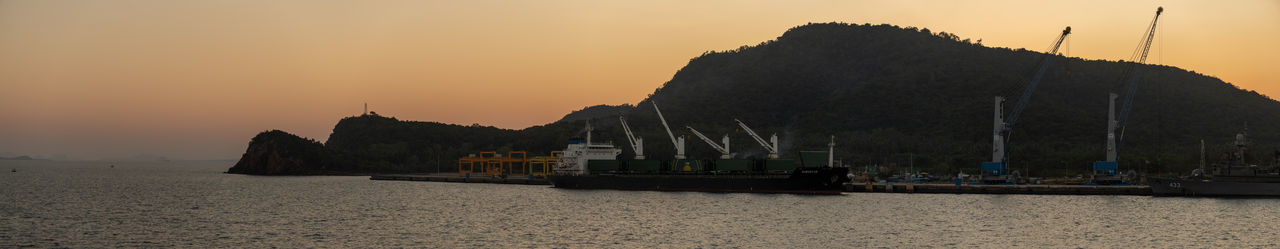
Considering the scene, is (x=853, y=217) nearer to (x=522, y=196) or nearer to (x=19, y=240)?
(x=522, y=196)

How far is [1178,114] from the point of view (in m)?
196

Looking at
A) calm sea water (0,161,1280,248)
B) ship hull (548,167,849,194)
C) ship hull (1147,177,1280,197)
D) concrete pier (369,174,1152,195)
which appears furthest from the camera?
concrete pier (369,174,1152,195)

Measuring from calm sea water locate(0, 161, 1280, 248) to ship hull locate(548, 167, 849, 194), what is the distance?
347cm

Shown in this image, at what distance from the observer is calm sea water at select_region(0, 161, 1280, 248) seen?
50062mm

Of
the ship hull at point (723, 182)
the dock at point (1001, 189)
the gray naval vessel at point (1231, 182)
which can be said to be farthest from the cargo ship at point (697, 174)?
the gray naval vessel at point (1231, 182)

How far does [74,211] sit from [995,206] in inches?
2929

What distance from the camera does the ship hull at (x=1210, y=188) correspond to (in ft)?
285

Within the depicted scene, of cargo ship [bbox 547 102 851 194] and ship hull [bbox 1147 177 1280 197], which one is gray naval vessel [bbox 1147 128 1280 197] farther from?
cargo ship [bbox 547 102 851 194]

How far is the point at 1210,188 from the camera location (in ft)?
294

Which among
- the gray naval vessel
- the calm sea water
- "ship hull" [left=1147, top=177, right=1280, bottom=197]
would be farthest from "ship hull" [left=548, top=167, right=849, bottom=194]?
the gray naval vessel

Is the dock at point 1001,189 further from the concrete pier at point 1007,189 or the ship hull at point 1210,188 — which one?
the ship hull at point 1210,188

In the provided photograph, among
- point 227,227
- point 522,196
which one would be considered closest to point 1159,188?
point 522,196

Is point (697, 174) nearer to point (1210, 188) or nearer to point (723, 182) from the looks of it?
point (723, 182)

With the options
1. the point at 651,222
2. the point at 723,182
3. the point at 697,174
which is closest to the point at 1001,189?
the point at 723,182
